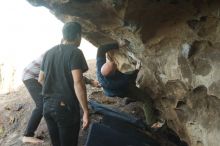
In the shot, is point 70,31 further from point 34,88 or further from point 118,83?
point 34,88

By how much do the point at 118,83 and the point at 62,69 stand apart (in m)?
1.46

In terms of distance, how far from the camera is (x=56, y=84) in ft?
17.2

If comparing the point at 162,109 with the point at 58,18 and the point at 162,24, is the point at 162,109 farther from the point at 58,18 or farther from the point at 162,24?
the point at 58,18

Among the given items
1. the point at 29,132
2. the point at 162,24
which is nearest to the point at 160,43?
the point at 162,24

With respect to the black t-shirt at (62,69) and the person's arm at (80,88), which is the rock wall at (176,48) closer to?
the black t-shirt at (62,69)

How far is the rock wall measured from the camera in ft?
17.4

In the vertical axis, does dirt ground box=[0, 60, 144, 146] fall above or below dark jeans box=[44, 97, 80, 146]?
below

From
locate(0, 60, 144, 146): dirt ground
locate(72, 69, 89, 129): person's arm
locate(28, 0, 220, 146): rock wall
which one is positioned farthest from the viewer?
locate(0, 60, 144, 146): dirt ground

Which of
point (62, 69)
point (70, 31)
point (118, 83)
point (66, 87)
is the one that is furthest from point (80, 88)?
point (118, 83)

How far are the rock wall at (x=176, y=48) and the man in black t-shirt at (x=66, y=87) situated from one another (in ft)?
2.67

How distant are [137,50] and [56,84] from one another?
1.86m

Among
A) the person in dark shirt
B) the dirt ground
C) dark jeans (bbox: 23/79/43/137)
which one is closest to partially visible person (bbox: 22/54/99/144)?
dark jeans (bbox: 23/79/43/137)

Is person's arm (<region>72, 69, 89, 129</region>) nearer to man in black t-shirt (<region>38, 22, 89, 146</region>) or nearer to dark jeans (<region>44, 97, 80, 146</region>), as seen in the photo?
man in black t-shirt (<region>38, 22, 89, 146</region>)

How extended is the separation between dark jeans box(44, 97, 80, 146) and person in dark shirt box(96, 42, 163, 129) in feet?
4.17
